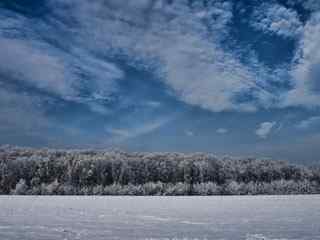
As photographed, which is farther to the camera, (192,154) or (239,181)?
(192,154)

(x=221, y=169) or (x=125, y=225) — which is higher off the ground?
(x=221, y=169)

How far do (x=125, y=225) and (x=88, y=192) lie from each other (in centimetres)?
4448

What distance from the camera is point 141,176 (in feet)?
198

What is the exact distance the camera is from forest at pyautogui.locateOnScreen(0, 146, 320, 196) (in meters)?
55.0

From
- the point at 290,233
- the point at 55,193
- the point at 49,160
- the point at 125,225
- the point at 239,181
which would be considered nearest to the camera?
the point at 290,233

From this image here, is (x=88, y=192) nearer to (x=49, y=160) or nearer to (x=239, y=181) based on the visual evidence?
(x=49, y=160)

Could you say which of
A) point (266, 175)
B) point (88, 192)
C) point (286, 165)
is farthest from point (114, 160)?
point (286, 165)

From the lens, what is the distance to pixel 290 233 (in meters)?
10.1

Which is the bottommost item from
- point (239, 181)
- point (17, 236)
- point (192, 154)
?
point (17, 236)

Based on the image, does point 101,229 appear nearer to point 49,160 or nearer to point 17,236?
point 17,236

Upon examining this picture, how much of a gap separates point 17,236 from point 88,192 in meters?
→ 46.7

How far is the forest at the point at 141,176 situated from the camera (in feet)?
180

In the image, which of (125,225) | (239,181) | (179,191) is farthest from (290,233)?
(239,181)

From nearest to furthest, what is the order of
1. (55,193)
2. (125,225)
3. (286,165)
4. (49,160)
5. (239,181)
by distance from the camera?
(125,225)
(55,193)
(49,160)
(239,181)
(286,165)
